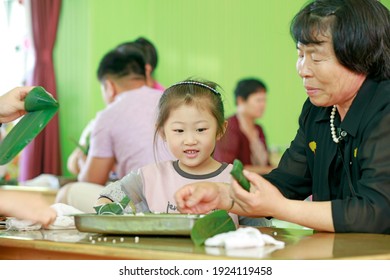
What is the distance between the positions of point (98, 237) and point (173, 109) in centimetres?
71

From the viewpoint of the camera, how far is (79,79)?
22.3 ft

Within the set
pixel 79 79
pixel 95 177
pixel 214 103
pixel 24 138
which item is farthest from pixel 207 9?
pixel 24 138

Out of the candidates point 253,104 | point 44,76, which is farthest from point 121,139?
point 44,76

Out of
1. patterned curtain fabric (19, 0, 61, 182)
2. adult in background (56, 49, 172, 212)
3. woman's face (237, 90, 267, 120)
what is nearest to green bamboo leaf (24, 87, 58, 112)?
adult in background (56, 49, 172, 212)

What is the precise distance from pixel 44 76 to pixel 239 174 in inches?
224

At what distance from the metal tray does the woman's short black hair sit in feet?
2.11

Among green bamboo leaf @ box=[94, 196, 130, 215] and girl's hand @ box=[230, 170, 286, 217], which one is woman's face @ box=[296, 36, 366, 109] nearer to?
girl's hand @ box=[230, 170, 286, 217]

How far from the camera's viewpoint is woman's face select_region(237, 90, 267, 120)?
5.91 metres

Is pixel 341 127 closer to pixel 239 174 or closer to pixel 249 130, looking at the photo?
pixel 239 174

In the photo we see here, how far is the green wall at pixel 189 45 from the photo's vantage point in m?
6.71

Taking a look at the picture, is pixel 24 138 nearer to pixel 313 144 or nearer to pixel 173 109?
pixel 173 109

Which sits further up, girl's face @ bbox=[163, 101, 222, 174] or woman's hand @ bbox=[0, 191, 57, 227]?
girl's face @ bbox=[163, 101, 222, 174]

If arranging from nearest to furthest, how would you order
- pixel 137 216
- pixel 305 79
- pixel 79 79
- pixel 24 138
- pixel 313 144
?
pixel 137 216 < pixel 24 138 < pixel 305 79 < pixel 313 144 < pixel 79 79

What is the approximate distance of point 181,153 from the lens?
2049 mm
